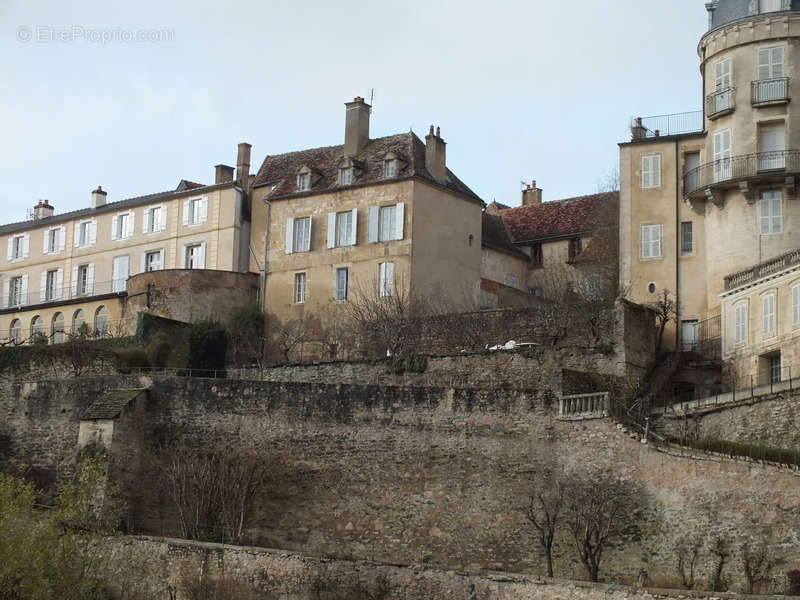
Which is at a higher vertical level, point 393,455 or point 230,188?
point 230,188

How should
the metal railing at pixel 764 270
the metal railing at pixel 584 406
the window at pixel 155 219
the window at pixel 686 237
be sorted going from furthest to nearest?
the window at pixel 155 219 → the window at pixel 686 237 → the metal railing at pixel 764 270 → the metal railing at pixel 584 406

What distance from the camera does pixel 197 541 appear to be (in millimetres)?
35219

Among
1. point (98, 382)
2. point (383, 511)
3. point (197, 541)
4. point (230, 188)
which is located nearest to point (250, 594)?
point (197, 541)

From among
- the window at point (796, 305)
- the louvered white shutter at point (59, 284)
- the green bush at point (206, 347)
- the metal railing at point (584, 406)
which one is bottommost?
the metal railing at point (584, 406)

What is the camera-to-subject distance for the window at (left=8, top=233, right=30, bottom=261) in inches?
2430

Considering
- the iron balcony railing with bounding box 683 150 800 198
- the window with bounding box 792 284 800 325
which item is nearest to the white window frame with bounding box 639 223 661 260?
the iron balcony railing with bounding box 683 150 800 198

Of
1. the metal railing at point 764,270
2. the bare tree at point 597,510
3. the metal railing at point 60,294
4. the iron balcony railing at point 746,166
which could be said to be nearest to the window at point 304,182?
the metal railing at point 60,294

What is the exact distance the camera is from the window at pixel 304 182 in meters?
53.5

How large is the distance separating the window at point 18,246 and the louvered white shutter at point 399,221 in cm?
1854

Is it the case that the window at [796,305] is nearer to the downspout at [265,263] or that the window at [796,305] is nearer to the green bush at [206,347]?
the green bush at [206,347]

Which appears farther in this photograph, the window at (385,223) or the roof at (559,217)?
the roof at (559,217)

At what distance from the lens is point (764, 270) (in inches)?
1602

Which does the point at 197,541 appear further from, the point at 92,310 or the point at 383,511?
the point at 92,310

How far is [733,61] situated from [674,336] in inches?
319
